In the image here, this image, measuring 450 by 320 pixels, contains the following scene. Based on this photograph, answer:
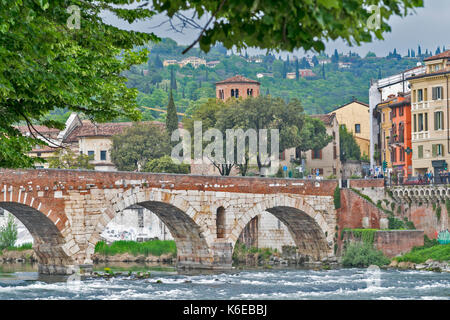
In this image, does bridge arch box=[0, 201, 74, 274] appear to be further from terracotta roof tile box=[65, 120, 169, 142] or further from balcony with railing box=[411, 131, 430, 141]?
terracotta roof tile box=[65, 120, 169, 142]

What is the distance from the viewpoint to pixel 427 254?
4503cm

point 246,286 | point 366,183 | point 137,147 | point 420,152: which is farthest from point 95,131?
point 246,286

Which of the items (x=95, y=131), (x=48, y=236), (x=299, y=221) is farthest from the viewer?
(x=95, y=131)

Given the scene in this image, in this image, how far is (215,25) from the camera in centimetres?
773

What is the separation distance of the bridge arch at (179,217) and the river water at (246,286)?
275 cm

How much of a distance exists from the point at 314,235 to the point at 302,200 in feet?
10.3

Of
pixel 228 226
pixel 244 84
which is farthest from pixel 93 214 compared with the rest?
pixel 244 84

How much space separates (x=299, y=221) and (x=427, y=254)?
30.3 ft

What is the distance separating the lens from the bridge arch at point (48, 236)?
3919cm

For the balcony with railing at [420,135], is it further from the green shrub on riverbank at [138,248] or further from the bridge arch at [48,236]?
the bridge arch at [48,236]

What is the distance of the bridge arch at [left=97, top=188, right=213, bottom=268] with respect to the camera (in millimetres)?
42031

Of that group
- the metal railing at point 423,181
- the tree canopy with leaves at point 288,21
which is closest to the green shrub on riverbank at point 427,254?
the metal railing at point 423,181

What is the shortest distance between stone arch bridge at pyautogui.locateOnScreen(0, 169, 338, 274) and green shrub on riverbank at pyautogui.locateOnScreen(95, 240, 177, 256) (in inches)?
335

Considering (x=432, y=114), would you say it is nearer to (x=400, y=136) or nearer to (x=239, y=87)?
(x=400, y=136)
